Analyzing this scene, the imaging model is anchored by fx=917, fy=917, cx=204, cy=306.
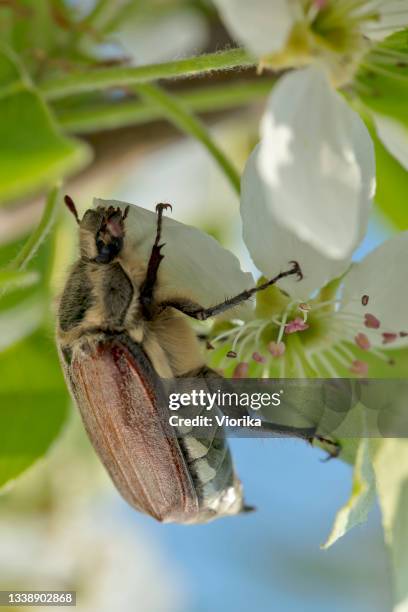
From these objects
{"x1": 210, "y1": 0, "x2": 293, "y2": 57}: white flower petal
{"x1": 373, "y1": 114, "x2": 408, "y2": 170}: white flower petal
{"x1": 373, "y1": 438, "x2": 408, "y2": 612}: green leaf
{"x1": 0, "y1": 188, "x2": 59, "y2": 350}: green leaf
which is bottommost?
{"x1": 373, "y1": 438, "x2": 408, "y2": 612}: green leaf

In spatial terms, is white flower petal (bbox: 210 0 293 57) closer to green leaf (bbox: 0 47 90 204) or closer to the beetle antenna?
green leaf (bbox: 0 47 90 204)

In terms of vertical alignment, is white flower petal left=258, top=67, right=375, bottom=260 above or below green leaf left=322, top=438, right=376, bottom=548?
above

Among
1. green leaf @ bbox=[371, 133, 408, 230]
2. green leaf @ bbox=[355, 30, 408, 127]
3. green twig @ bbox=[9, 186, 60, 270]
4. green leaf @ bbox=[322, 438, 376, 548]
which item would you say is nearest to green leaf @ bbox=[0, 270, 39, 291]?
green twig @ bbox=[9, 186, 60, 270]

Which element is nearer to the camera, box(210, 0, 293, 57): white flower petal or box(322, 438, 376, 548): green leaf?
box(210, 0, 293, 57): white flower petal

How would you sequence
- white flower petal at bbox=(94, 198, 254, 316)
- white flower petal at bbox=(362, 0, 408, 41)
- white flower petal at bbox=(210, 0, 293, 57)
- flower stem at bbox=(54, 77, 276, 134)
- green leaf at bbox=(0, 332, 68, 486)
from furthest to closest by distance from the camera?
flower stem at bbox=(54, 77, 276, 134)
green leaf at bbox=(0, 332, 68, 486)
white flower petal at bbox=(94, 198, 254, 316)
white flower petal at bbox=(362, 0, 408, 41)
white flower petal at bbox=(210, 0, 293, 57)

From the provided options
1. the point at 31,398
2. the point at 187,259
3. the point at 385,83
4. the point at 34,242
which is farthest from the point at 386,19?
the point at 31,398

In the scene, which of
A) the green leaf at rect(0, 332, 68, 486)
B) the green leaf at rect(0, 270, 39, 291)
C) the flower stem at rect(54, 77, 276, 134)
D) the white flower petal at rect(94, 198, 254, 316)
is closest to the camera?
the green leaf at rect(0, 270, 39, 291)
